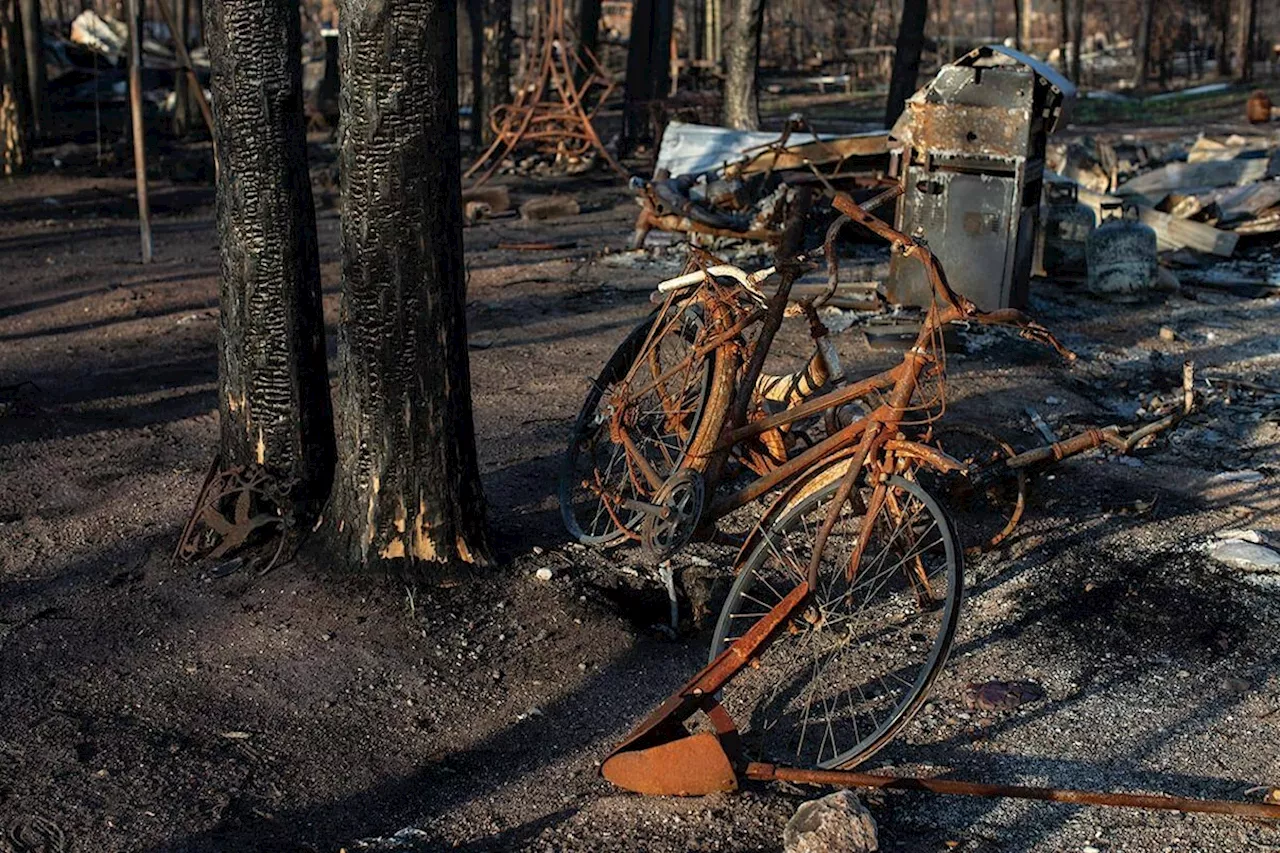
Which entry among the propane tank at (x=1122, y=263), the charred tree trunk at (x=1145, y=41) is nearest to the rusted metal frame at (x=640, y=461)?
the propane tank at (x=1122, y=263)

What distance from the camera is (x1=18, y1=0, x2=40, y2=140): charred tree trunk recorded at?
61.7 feet

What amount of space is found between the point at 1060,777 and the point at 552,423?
3.80 metres

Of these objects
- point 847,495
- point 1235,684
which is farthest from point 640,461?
point 1235,684

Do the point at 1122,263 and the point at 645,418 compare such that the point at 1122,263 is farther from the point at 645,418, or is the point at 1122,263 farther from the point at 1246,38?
the point at 1246,38

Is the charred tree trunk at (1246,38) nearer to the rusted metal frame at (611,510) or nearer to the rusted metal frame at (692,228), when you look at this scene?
the rusted metal frame at (692,228)

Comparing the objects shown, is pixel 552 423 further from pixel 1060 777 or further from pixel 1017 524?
pixel 1060 777

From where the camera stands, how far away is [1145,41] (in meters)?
32.2

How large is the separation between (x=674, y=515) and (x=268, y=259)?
193 cm

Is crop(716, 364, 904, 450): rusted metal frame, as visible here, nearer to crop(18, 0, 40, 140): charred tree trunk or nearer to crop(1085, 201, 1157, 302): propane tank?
crop(1085, 201, 1157, 302): propane tank

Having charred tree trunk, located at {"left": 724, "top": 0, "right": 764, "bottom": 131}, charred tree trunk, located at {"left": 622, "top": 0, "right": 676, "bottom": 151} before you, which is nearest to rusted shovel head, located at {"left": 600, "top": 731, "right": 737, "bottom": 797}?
charred tree trunk, located at {"left": 724, "top": 0, "right": 764, "bottom": 131}

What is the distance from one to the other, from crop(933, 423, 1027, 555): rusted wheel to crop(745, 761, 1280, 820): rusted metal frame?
186 cm

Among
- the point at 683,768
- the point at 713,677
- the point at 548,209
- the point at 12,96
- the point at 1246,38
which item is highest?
the point at 1246,38

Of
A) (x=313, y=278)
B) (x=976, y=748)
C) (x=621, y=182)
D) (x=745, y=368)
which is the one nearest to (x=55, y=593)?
(x=313, y=278)

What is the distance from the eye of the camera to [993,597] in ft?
18.1
